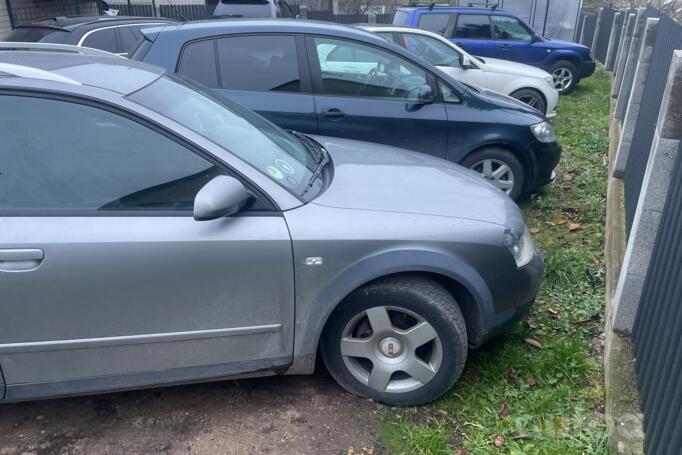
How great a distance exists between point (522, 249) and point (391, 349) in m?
0.88

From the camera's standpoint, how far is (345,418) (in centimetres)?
297

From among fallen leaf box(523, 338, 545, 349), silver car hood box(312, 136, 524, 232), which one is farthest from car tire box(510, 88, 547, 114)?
fallen leaf box(523, 338, 545, 349)

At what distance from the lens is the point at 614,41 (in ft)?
44.1

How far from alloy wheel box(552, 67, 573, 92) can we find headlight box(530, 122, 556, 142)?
7.16 metres

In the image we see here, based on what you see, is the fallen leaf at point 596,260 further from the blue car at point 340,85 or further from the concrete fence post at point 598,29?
the concrete fence post at point 598,29

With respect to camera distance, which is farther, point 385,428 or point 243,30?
point 243,30

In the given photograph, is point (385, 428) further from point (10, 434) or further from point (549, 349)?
point (10, 434)

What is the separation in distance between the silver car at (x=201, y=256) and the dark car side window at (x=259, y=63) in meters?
1.81

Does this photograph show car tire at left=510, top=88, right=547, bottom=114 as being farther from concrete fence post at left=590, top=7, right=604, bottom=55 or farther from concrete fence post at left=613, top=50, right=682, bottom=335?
concrete fence post at left=590, top=7, right=604, bottom=55

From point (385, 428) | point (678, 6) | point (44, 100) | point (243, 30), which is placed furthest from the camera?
point (678, 6)

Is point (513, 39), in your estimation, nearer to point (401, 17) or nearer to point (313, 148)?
point (401, 17)

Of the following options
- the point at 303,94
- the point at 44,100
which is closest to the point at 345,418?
the point at 44,100

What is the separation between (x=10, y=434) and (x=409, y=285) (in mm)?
2103

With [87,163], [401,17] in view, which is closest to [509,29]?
[401,17]
